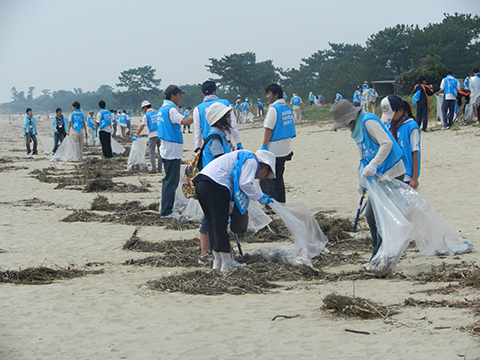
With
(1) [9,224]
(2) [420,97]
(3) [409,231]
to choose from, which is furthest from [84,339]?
(2) [420,97]

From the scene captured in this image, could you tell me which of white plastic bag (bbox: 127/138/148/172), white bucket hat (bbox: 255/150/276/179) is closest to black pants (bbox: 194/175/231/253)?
white bucket hat (bbox: 255/150/276/179)

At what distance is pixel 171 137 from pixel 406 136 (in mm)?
3533

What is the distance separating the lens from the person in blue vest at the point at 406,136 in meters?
5.22

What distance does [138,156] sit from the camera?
13.5 metres

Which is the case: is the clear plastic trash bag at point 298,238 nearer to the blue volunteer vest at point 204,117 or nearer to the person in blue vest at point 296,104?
the blue volunteer vest at point 204,117

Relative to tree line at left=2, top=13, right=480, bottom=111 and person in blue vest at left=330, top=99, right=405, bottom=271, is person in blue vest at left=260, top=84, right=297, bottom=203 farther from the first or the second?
tree line at left=2, top=13, right=480, bottom=111

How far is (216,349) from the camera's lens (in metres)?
3.29

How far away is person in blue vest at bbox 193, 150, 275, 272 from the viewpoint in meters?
4.56

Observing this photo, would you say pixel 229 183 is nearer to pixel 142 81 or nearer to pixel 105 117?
pixel 105 117

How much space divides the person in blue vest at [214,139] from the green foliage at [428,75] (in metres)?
19.5

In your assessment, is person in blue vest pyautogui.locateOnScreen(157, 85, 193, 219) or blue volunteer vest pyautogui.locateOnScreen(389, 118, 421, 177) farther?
person in blue vest pyautogui.locateOnScreen(157, 85, 193, 219)

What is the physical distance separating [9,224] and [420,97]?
11.3 m

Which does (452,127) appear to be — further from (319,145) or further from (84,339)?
(84,339)

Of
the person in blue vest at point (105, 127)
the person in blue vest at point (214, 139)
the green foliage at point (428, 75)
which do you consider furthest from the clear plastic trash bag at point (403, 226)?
the green foliage at point (428, 75)
